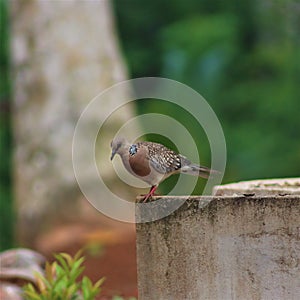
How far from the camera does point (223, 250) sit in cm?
464

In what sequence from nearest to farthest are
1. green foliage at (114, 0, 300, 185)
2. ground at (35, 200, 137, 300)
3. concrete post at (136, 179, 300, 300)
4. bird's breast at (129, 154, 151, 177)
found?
1. concrete post at (136, 179, 300, 300)
2. bird's breast at (129, 154, 151, 177)
3. ground at (35, 200, 137, 300)
4. green foliage at (114, 0, 300, 185)

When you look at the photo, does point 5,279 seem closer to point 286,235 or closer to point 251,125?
point 286,235

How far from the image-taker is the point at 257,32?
54.3ft

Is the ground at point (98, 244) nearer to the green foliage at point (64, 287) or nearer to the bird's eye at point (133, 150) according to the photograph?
the green foliage at point (64, 287)

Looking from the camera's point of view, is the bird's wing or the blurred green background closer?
the bird's wing

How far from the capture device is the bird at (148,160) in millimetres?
5234

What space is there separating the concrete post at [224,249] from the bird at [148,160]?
433mm

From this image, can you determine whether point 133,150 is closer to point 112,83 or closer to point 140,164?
point 140,164

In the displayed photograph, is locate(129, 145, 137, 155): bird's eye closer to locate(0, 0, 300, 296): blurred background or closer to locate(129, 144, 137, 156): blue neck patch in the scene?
locate(129, 144, 137, 156): blue neck patch

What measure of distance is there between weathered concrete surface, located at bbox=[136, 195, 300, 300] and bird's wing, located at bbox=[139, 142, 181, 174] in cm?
48

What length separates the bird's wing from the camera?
5.27 meters

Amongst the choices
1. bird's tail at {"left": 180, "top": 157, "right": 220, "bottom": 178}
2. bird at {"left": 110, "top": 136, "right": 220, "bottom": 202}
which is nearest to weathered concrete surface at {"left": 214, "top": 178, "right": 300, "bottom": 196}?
bird's tail at {"left": 180, "top": 157, "right": 220, "bottom": 178}

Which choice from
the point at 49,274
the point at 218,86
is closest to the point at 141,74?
the point at 218,86

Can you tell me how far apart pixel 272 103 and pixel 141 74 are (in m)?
2.60
